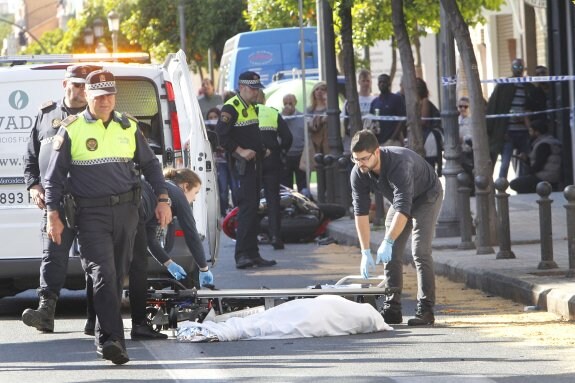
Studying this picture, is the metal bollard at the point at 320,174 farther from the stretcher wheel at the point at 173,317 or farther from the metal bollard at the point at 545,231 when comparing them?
the stretcher wheel at the point at 173,317

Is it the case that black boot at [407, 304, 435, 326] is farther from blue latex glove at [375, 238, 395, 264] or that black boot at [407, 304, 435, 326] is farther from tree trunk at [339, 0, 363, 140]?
tree trunk at [339, 0, 363, 140]

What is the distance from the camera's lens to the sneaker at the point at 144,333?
37.0ft

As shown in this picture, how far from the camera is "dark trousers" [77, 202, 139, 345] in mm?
10062

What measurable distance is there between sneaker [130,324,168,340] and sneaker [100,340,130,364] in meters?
1.35

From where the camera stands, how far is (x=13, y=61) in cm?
1351

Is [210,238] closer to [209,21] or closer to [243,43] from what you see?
[243,43]

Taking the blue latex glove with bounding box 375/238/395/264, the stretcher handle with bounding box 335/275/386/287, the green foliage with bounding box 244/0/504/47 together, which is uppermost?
the green foliage with bounding box 244/0/504/47

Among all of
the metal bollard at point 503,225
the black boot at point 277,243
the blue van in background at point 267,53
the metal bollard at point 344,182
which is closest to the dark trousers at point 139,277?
the metal bollard at point 503,225

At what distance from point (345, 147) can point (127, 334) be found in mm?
13160

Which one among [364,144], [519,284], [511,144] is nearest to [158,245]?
[364,144]

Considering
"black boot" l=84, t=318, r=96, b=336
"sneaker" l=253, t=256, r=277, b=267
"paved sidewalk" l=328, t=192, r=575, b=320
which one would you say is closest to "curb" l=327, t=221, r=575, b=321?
"paved sidewalk" l=328, t=192, r=575, b=320

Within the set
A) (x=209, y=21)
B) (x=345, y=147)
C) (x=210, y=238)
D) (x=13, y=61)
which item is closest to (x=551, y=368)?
(x=210, y=238)

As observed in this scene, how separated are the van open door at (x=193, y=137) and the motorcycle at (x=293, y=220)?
5.94 metres

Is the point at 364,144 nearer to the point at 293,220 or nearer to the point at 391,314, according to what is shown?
the point at 391,314
